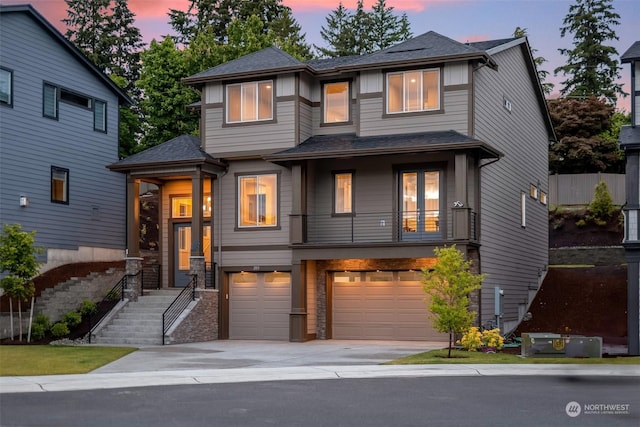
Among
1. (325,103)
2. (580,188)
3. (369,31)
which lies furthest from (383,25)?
(325,103)

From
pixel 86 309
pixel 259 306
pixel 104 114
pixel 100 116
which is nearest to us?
pixel 86 309

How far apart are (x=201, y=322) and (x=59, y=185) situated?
8126 millimetres

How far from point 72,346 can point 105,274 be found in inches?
260

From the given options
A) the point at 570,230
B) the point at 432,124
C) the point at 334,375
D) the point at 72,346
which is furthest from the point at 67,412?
the point at 570,230

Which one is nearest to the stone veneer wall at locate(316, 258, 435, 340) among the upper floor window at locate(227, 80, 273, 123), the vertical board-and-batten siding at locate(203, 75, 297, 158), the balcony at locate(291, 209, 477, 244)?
the balcony at locate(291, 209, 477, 244)

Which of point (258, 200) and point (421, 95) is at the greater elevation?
point (421, 95)

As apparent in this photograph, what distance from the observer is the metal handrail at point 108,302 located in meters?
28.4

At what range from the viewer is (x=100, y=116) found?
113ft

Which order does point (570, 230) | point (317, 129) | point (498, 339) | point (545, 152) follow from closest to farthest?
point (498, 339) → point (317, 129) → point (545, 152) → point (570, 230)

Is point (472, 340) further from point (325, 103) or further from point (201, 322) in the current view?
point (325, 103)

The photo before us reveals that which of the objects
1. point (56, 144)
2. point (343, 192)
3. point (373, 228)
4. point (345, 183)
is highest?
point (56, 144)

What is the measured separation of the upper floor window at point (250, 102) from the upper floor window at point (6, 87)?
7372 mm

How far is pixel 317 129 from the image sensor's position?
3000 cm

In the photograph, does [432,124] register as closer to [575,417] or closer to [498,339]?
[498,339]
